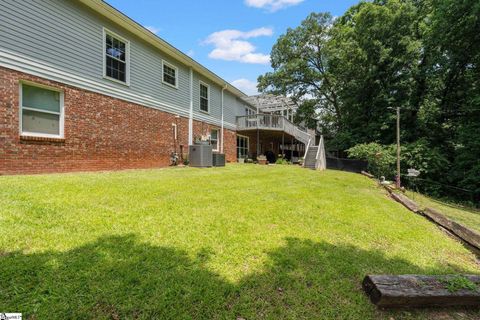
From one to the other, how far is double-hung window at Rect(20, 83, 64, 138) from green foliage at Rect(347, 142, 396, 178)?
46.9 feet

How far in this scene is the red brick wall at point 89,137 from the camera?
18.8 ft

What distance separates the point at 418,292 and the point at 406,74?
18617 millimetres

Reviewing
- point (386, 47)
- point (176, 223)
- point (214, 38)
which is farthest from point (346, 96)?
point (176, 223)

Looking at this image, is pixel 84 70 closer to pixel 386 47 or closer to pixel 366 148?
pixel 366 148

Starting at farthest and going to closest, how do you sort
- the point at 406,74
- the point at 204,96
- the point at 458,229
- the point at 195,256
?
the point at 406,74, the point at 204,96, the point at 458,229, the point at 195,256

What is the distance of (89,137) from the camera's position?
7.50 meters

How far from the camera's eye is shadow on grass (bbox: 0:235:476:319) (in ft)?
5.59

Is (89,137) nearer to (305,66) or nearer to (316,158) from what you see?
(316,158)

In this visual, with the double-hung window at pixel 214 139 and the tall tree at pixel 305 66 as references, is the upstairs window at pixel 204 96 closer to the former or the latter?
the double-hung window at pixel 214 139

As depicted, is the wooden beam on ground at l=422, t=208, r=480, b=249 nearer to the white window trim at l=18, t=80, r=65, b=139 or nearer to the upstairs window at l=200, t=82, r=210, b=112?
the white window trim at l=18, t=80, r=65, b=139

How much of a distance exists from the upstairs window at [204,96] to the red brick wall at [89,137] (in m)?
2.81

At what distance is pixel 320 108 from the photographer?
24594mm

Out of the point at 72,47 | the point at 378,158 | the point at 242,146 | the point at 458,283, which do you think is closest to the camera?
the point at 458,283

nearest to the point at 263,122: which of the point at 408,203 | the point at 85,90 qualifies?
the point at 85,90
